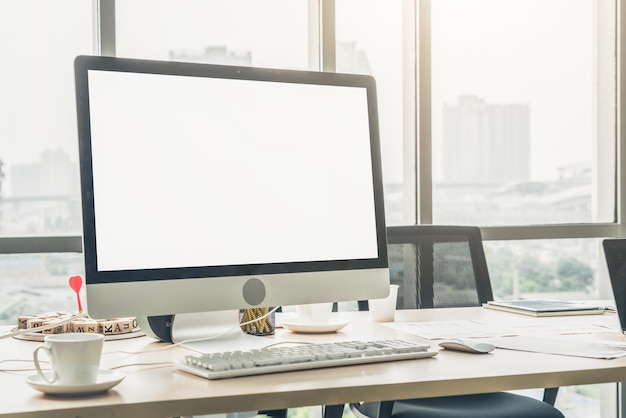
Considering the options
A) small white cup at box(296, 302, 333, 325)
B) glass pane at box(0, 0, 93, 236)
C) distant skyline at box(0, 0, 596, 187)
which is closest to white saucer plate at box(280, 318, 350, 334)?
small white cup at box(296, 302, 333, 325)

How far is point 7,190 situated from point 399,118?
4.80 ft

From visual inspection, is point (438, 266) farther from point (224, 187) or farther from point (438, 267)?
point (224, 187)

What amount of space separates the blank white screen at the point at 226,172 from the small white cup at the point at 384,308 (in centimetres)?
24

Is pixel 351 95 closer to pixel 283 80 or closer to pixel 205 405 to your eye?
pixel 283 80

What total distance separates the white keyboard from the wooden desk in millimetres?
14

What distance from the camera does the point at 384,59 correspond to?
289 centimetres

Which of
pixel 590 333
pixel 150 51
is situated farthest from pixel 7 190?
pixel 590 333

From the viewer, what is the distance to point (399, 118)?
292cm

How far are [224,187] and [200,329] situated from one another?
0.29m

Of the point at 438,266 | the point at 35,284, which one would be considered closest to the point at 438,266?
the point at 438,266

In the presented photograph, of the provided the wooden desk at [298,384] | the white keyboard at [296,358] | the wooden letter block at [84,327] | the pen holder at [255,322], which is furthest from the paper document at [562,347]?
the wooden letter block at [84,327]

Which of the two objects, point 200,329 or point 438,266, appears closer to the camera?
point 200,329

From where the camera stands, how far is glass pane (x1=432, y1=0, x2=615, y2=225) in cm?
296

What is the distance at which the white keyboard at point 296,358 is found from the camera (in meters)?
1.14
